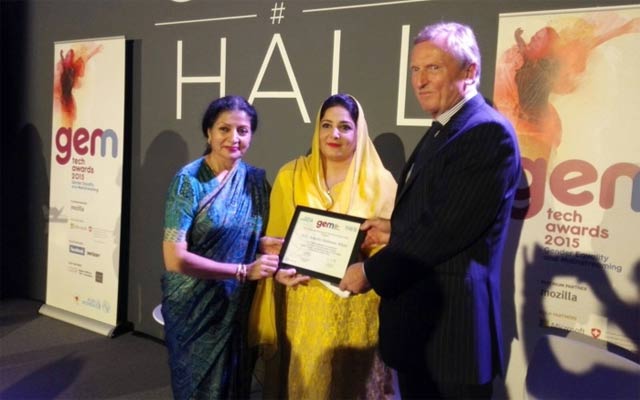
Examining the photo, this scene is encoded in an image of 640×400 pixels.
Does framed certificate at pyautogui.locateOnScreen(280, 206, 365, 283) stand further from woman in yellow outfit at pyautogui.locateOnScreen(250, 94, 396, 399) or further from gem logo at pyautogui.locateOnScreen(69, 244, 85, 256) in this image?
gem logo at pyautogui.locateOnScreen(69, 244, 85, 256)

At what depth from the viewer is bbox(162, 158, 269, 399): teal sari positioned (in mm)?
1928

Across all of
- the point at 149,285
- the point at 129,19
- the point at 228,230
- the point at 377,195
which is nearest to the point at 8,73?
the point at 129,19

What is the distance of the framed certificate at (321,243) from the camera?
5.91ft

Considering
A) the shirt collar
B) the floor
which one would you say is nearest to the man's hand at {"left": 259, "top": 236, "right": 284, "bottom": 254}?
the shirt collar

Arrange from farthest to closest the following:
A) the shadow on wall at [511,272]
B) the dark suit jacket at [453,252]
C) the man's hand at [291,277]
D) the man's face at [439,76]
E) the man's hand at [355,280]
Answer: the shadow on wall at [511,272] → the man's hand at [291,277] → the man's hand at [355,280] → the man's face at [439,76] → the dark suit jacket at [453,252]

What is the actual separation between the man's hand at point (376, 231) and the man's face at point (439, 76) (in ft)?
1.64

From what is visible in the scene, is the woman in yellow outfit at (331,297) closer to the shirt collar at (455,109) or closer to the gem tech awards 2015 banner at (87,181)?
the shirt collar at (455,109)

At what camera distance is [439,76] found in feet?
4.85

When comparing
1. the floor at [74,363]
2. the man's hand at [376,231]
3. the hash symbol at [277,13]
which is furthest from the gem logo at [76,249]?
the man's hand at [376,231]

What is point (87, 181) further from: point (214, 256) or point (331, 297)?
point (331, 297)

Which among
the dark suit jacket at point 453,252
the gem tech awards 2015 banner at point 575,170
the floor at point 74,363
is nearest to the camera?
the dark suit jacket at point 453,252

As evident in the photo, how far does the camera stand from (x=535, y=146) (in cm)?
220

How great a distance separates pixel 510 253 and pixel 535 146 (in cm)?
48

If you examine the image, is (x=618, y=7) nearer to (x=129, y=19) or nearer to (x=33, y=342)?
(x=129, y=19)
